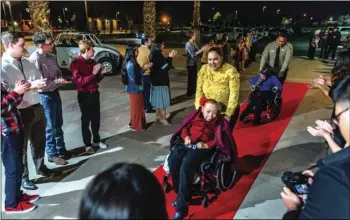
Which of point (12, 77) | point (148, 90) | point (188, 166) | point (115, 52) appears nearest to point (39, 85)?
point (12, 77)

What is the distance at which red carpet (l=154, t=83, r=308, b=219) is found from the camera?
3.22 m

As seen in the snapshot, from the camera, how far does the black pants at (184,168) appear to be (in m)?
3.03

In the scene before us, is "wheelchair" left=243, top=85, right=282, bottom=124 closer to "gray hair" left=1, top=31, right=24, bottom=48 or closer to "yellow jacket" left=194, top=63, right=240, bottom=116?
"yellow jacket" left=194, top=63, right=240, bottom=116

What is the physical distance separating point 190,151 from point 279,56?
3.85 metres

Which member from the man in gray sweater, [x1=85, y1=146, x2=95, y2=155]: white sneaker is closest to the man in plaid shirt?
[x1=85, y1=146, x2=95, y2=155]: white sneaker

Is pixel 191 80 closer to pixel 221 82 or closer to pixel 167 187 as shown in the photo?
pixel 221 82

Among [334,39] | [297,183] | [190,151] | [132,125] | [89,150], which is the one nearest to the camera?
[297,183]

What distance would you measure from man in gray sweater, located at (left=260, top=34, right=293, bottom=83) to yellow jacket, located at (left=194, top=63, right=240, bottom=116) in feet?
8.13

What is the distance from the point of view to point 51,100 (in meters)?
3.99

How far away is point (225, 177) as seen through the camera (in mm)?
3455

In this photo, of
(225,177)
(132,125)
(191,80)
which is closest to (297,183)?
(225,177)

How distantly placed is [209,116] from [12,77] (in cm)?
220

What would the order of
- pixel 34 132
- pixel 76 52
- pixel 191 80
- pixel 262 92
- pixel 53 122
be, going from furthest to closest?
pixel 76 52
pixel 191 80
pixel 262 92
pixel 53 122
pixel 34 132

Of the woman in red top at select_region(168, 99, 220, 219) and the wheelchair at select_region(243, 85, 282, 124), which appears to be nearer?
the woman in red top at select_region(168, 99, 220, 219)
